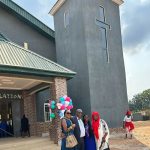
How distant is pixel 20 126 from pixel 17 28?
7442 mm

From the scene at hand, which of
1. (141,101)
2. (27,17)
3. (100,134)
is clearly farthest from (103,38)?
(141,101)

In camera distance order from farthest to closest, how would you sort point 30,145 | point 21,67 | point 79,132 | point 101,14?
point 101,14 < point 30,145 < point 21,67 < point 79,132

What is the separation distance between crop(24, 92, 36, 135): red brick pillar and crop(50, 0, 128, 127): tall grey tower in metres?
3.29

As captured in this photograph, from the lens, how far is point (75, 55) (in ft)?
79.8

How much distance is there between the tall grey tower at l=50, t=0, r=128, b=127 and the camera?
22812 mm

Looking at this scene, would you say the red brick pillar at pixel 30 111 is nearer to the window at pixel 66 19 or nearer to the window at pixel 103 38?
the window at pixel 103 38

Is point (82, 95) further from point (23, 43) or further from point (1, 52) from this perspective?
point (1, 52)

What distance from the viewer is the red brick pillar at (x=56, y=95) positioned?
17.1 metres

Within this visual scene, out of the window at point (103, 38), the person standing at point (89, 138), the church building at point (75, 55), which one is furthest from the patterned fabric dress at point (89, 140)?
the window at point (103, 38)

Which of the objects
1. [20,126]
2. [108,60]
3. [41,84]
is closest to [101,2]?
[108,60]

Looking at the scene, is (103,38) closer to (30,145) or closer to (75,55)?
(75,55)

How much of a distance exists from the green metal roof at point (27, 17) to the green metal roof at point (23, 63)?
23.0ft

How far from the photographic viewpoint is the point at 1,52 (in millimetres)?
16703

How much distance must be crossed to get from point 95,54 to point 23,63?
8026 mm
